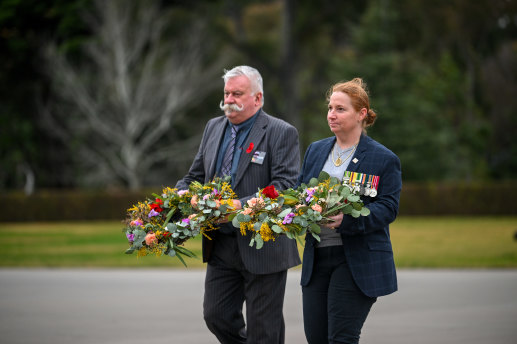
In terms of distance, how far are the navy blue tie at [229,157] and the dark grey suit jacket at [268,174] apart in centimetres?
7

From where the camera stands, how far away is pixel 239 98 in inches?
179

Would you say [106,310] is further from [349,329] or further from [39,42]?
[39,42]

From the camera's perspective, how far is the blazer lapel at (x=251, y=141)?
4562mm

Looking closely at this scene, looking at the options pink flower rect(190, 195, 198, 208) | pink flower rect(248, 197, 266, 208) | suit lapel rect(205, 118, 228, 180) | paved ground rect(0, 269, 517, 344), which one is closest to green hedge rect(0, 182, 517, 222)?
paved ground rect(0, 269, 517, 344)

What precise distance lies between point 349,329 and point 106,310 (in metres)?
4.68

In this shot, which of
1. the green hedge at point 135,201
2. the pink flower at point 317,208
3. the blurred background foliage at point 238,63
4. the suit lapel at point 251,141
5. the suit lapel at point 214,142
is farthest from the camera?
the blurred background foliage at point 238,63

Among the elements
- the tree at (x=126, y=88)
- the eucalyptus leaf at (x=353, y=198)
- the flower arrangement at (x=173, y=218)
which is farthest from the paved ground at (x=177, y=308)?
the tree at (x=126, y=88)

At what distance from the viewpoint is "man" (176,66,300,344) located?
445 centimetres

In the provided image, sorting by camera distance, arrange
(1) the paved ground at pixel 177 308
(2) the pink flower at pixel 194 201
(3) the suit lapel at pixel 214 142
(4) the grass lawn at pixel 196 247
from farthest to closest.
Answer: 1. (4) the grass lawn at pixel 196 247
2. (1) the paved ground at pixel 177 308
3. (3) the suit lapel at pixel 214 142
4. (2) the pink flower at pixel 194 201

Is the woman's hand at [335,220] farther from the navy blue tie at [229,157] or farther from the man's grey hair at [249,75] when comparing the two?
the man's grey hair at [249,75]

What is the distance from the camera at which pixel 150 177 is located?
109 ft

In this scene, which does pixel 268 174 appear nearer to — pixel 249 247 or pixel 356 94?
pixel 249 247

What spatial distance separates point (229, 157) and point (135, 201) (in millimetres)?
22946

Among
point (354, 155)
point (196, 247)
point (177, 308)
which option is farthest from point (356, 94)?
point (196, 247)
